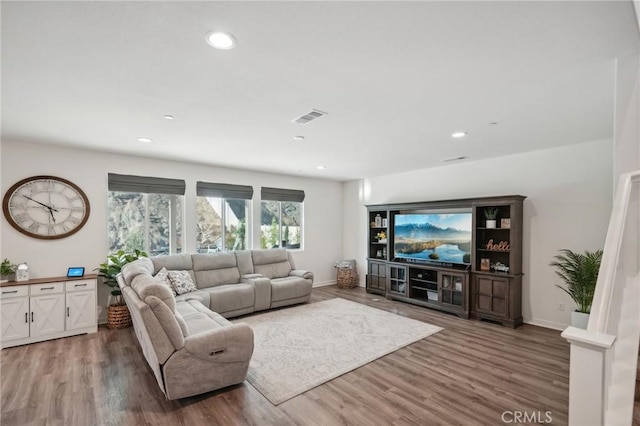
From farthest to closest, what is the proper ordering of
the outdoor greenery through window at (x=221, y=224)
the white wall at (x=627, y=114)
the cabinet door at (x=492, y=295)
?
the outdoor greenery through window at (x=221, y=224), the cabinet door at (x=492, y=295), the white wall at (x=627, y=114)

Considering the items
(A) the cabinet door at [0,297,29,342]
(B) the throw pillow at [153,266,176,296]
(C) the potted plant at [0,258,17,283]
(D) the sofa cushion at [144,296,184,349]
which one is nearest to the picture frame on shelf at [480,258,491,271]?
(D) the sofa cushion at [144,296,184,349]

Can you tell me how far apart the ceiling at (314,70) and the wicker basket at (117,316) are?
2.36 m

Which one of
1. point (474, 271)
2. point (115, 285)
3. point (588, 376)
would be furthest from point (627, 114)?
point (115, 285)

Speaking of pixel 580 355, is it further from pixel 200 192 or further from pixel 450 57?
pixel 200 192

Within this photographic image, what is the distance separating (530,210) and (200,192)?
5466mm

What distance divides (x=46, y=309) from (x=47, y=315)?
0.08 metres

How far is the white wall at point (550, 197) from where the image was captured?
3.94 meters

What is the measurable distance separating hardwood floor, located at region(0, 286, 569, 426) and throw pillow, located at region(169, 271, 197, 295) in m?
0.93

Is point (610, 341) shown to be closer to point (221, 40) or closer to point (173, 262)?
point (221, 40)

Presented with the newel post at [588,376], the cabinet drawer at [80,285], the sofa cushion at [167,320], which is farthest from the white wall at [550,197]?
the cabinet drawer at [80,285]

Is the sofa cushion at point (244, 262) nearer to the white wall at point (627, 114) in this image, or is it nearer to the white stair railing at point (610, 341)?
the white stair railing at point (610, 341)

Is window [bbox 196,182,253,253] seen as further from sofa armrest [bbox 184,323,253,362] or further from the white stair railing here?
the white stair railing

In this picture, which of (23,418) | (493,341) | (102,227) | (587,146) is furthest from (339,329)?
(587,146)

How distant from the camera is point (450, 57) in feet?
6.23
